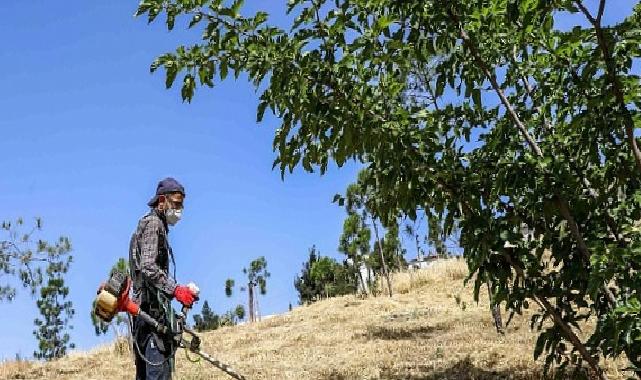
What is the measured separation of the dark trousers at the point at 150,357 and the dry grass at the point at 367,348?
11.6 feet

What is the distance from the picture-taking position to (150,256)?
14.7ft

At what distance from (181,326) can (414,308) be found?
38.4 feet

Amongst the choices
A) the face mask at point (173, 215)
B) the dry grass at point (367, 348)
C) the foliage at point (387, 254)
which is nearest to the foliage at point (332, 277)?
the foliage at point (387, 254)

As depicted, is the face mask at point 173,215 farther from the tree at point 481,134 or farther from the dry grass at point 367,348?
the dry grass at point 367,348

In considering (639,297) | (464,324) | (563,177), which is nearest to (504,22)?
(563,177)

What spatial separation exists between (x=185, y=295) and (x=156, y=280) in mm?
235

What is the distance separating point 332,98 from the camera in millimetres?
3496

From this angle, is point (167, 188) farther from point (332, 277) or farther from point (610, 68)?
A: point (332, 277)

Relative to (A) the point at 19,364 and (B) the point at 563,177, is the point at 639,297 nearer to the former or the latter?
(B) the point at 563,177

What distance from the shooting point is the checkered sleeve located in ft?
14.5

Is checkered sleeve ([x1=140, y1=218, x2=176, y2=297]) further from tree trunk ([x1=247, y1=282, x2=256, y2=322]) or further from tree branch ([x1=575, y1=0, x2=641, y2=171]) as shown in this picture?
tree trunk ([x1=247, y1=282, x2=256, y2=322])

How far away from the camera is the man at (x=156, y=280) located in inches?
174

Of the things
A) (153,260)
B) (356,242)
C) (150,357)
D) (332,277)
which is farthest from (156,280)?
(332,277)

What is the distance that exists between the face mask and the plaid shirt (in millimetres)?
45
